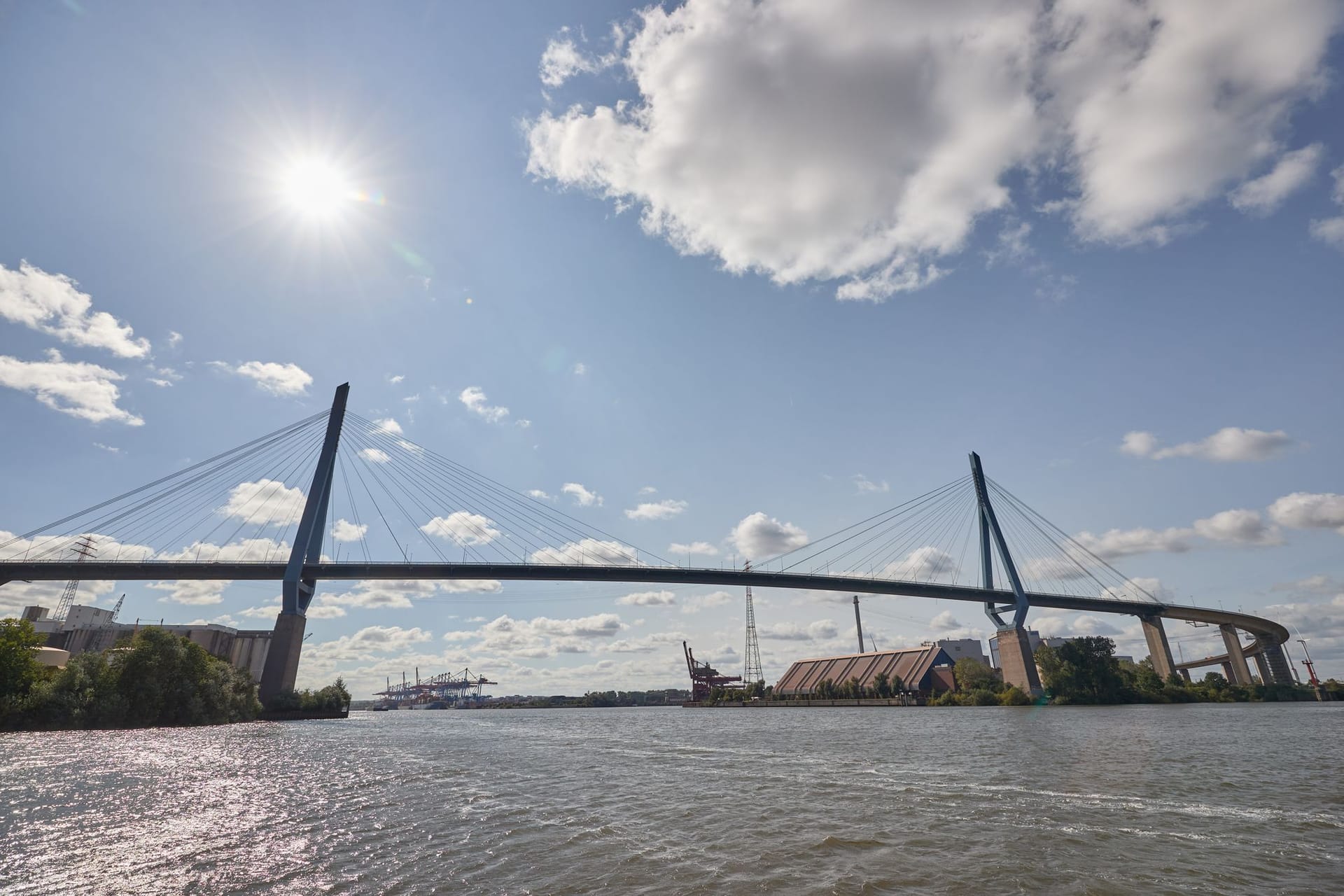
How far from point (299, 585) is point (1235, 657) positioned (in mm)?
135309

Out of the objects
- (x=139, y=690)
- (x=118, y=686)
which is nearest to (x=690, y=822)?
(x=118, y=686)

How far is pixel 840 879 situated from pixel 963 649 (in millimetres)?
184388

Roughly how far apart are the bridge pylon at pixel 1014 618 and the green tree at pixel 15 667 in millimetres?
91969

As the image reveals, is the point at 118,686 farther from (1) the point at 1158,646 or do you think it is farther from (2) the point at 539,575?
(1) the point at 1158,646

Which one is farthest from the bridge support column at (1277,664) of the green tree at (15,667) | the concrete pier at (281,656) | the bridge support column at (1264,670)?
the green tree at (15,667)

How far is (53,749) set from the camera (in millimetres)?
26094

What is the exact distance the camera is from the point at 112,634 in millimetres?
113875

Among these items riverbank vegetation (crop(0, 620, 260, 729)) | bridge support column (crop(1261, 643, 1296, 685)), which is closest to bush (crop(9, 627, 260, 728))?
riverbank vegetation (crop(0, 620, 260, 729))

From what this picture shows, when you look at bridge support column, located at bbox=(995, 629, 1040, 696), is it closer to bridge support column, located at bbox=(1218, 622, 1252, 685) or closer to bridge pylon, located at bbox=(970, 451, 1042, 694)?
bridge pylon, located at bbox=(970, 451, 1042, 694)

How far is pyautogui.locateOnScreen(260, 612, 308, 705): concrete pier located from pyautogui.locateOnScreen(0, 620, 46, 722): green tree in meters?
20.1

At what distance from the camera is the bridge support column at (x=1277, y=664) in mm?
100125

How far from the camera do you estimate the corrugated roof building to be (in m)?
A: 108

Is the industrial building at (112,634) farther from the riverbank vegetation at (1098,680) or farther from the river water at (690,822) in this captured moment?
the riverbank vegetation at (1098,680)

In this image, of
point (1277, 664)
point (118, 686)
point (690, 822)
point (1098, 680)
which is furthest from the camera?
point (1277, 664)
